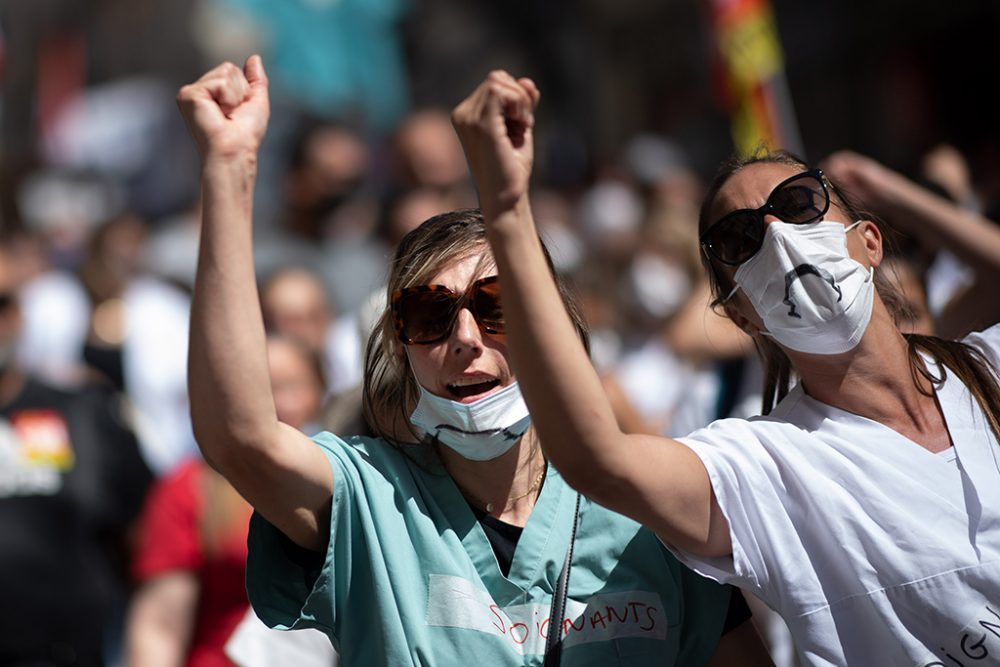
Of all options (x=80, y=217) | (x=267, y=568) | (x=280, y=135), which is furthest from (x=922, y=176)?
(x=280, y=135)

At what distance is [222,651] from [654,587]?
1.65 meters

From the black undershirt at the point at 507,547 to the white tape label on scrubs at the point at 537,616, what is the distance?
86mm

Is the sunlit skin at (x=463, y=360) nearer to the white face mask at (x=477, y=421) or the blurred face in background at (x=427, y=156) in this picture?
the white face mask at (x=477, y=421)

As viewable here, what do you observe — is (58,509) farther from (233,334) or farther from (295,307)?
(233,334)

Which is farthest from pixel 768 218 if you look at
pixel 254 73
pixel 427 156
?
pixel 427 156

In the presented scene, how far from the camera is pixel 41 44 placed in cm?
1530

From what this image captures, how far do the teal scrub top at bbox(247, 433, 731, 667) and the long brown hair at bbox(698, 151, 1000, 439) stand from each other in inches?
19.0

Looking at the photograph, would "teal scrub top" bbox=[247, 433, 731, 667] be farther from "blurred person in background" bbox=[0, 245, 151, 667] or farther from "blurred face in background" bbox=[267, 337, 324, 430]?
"blurred person in background" bbox=[0, 245, 151, 667]

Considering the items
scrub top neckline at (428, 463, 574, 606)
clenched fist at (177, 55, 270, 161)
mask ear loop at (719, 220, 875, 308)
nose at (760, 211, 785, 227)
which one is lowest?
scrub top neckline at (428, 463, 574, 606)

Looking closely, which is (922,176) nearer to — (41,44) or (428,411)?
(428,411)

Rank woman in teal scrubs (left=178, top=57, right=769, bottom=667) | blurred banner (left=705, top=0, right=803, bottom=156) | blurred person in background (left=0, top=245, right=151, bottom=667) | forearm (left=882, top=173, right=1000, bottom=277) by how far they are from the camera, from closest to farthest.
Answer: woman in teal scrubs (left=178, top=57, right=769, bottom=667)
forearm (left=882, top=173, right=1000, bottom=277)
blurred person in background (left=0, top=245, right=151, bottom=667)
blurred banner (left=705, top=0, right=803, bottom=156)

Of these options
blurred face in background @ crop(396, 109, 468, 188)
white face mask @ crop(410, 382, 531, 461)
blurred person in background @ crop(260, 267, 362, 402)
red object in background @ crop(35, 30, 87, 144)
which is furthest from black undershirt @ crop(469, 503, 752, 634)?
red object in background @ crop(35, 30, 87, 144)

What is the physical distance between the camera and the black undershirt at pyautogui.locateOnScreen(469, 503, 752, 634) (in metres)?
2.57

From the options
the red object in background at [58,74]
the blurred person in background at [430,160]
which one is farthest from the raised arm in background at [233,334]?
the red object in background at [58,74]
